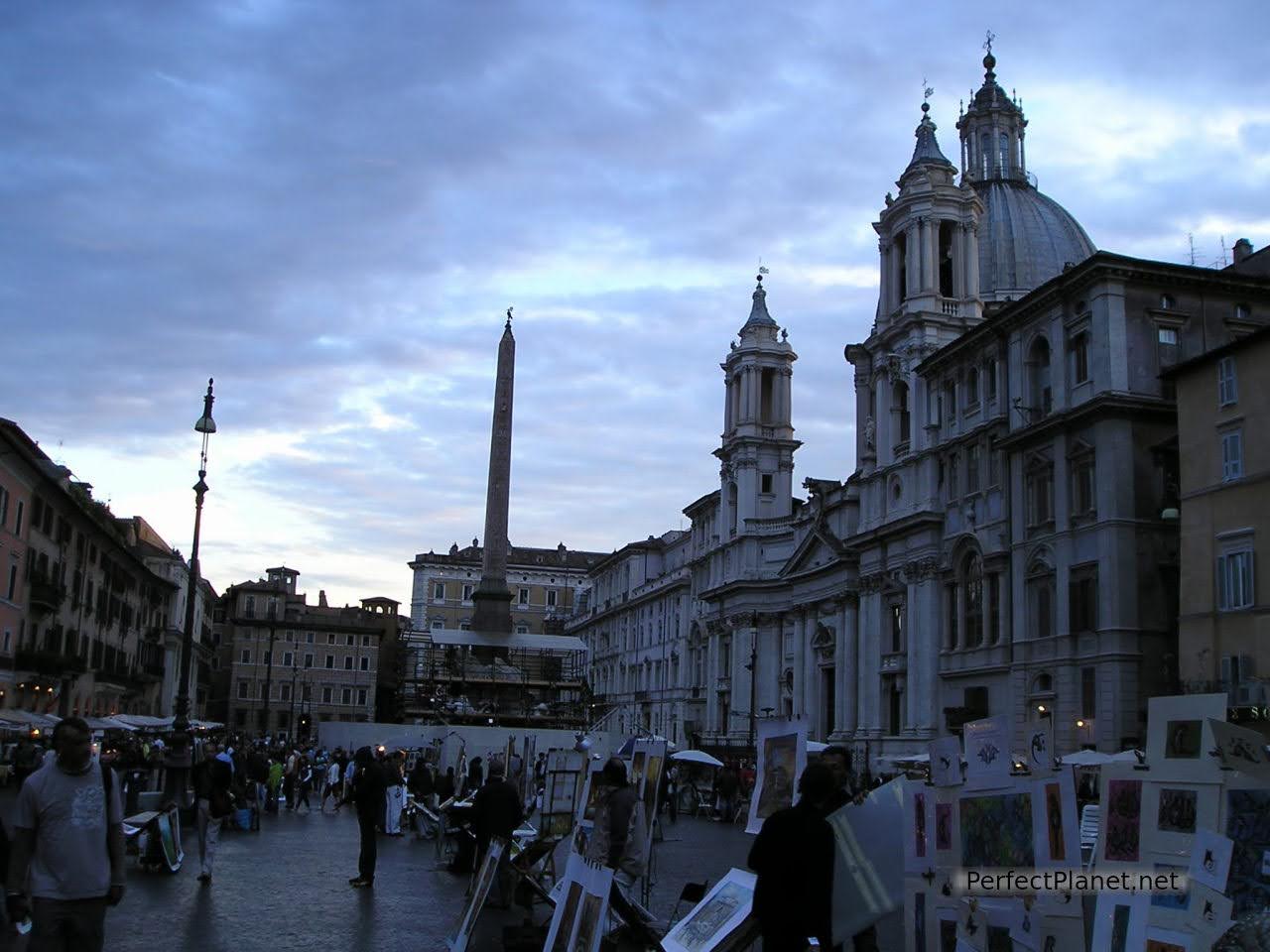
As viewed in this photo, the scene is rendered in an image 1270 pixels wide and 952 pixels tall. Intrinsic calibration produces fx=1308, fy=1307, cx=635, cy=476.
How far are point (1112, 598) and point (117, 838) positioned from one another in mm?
32722

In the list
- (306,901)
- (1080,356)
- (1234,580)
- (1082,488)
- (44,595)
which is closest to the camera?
(306,901)

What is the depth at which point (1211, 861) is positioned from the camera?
6992mm

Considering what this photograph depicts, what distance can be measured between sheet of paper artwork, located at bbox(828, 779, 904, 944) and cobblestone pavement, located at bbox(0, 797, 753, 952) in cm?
492

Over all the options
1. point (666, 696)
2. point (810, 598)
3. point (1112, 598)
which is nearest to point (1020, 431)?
point (1112, 598)

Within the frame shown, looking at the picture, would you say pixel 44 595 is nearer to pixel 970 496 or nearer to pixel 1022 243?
pixel 970 496

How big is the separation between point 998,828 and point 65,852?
19.1 ft

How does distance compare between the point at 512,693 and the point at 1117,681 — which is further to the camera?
the point at 512,693

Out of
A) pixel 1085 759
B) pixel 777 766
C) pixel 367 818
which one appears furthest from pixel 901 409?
pixel 777 766

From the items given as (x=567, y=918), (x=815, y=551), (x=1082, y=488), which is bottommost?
(x=567, y=918)

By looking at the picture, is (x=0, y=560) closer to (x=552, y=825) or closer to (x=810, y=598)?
(x=552, y=825)

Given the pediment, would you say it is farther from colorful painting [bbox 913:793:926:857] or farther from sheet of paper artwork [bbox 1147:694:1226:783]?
sheet of paper artwork [bbox 1147:694:1226:783]

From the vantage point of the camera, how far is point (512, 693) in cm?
6350

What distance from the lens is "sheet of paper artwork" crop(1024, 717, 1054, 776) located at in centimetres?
866

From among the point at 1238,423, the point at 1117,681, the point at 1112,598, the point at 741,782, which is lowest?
the point at 741,782
